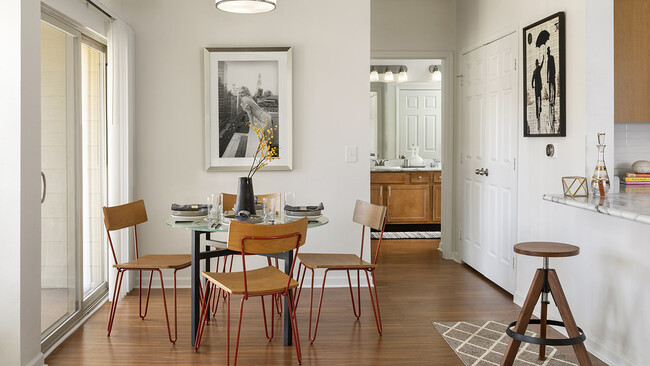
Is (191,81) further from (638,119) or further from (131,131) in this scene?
(638,119)

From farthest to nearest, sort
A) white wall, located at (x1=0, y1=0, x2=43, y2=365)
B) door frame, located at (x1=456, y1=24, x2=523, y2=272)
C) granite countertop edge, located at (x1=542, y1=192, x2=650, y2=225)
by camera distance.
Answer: door frame, located at (x1=456, y1=24, x2=523, y2=272) < white wall, located at (x1=0, y1=0, x2=43, y2=365) < granite countertop edge, located at (x1=542, y1=192, x2=650, y2=225)

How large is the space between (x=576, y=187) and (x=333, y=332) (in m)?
1.89

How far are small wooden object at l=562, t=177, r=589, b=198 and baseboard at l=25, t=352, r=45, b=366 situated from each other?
3276 millimetres

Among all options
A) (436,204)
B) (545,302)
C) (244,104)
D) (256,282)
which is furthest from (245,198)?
(436,204)

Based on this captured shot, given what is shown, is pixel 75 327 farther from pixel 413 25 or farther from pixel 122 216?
pixel 413 25

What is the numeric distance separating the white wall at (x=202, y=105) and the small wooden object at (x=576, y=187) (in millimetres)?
1972

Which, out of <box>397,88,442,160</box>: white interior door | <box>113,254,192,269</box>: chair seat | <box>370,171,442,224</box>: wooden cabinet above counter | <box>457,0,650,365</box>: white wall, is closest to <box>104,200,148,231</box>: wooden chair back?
<box>113,254,192,269</box>: chair seat

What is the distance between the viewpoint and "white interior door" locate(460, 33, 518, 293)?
521 cm

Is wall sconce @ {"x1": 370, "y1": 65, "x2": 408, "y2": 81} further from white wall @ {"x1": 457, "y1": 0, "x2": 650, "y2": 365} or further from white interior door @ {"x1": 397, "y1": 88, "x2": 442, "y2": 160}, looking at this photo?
white wall @ {"x1": 457, "y1": 0, "x2": 650, "y2": 365}

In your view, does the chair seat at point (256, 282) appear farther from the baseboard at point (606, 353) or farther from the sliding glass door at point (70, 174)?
the baseboard at point (606, 353)

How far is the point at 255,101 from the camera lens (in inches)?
212

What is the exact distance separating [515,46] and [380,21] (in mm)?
A: 2025

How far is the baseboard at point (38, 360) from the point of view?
3.37 meters

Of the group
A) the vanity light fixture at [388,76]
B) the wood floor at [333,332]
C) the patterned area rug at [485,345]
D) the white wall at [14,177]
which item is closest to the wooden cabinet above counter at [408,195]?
the vanity light fixture at [388,76]
